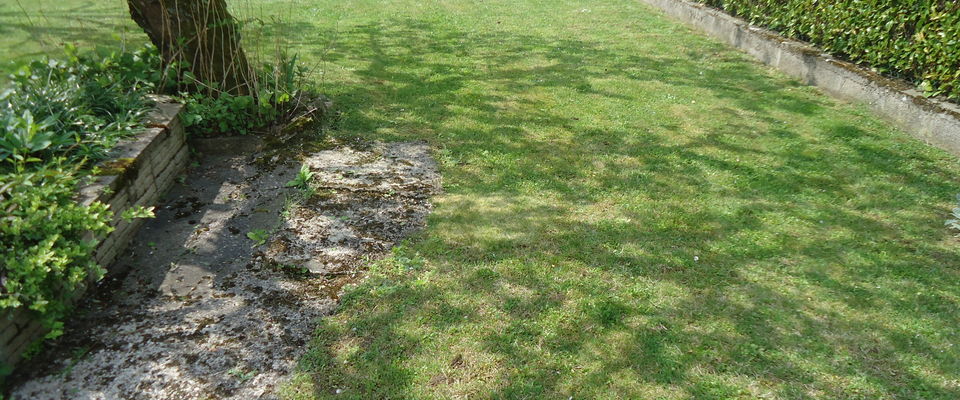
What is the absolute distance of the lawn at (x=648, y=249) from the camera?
2.96 m

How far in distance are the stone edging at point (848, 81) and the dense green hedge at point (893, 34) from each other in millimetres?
132

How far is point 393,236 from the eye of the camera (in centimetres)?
407

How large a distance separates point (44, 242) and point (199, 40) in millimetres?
2661

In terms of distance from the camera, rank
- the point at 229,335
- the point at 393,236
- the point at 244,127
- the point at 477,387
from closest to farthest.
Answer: the point at 477,387
the point at 229,335
the point at 393,236
the point at 244,127

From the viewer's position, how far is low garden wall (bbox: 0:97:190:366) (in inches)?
111

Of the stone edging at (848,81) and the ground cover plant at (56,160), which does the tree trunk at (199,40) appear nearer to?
the ground cover plant at (56,160)

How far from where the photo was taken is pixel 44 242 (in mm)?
2891

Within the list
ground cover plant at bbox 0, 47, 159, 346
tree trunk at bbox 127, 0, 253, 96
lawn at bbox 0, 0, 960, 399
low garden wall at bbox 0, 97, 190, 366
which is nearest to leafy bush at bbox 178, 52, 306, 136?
tree trunk at bbox 127, 0, 253, 96

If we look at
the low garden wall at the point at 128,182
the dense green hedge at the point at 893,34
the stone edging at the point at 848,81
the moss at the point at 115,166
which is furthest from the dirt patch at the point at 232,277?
the dense green hedge at the point at 893,34

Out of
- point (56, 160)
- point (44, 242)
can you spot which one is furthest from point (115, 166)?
point (44, 242)

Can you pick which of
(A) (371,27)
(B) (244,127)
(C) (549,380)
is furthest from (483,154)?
(A) (371,27)

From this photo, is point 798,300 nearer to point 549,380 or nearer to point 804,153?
point 549,380

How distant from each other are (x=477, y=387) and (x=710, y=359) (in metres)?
1.17

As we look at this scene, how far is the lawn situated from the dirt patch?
223 mm
